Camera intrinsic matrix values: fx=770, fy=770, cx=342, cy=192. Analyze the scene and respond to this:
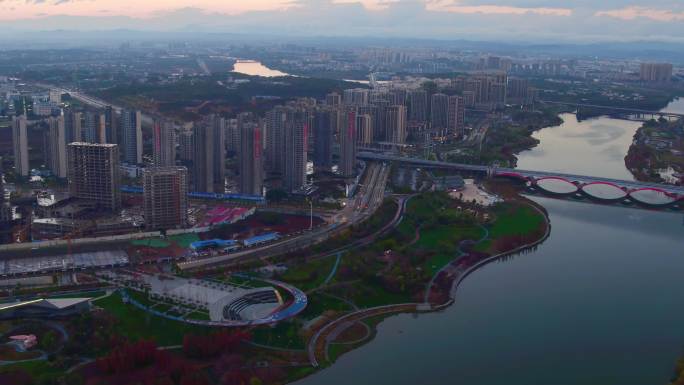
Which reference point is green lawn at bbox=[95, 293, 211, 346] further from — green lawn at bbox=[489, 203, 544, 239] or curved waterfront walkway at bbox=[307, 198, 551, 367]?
green lawn at bbox=[489, 203, 544, 239]

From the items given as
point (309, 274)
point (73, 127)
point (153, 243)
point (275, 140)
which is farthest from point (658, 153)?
point (73, 127)

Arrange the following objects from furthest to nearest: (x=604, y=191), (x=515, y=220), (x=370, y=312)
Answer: (x=604, y=191) < (x=515, y=220) < (x=370, y=312)

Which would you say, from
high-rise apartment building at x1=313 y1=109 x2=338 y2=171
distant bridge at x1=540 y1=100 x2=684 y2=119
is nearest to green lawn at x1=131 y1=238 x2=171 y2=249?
high-rise apartment building at x1=313 y1=109 x2=338 y2=171

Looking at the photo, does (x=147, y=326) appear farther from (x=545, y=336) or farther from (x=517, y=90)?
(x=517, y=90)

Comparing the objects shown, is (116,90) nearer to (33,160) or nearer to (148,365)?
(33,160)

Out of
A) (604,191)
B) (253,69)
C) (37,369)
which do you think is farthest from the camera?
(253,69)

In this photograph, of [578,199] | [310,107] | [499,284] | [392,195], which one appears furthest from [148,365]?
[310,107]
